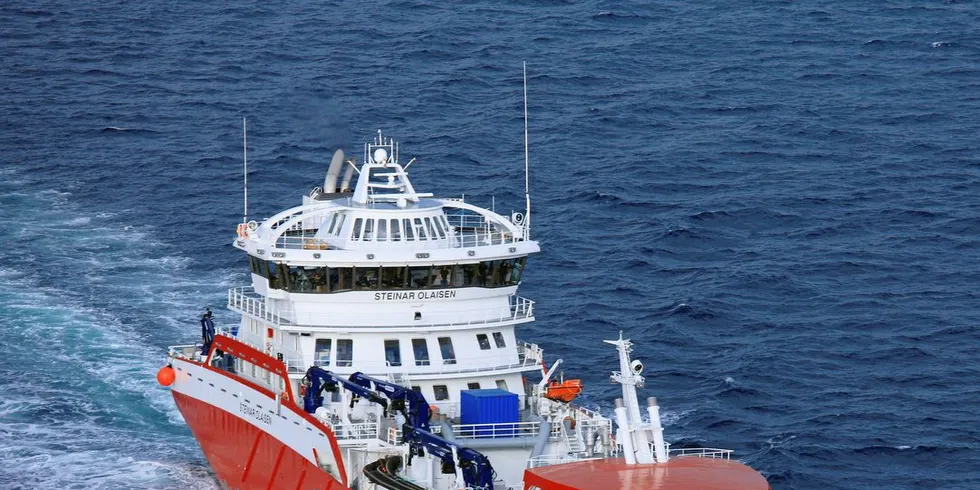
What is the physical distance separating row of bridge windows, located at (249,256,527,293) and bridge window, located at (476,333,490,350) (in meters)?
1.62

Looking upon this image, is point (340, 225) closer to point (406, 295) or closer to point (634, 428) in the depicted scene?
point (406, 295)

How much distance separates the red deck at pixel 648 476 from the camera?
41.4 meters

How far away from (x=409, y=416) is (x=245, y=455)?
10.4 metres

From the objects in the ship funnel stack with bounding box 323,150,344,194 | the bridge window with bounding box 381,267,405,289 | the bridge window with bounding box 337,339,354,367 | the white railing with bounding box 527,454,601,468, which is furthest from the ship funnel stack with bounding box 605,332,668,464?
the ship funnel stack with bounding box 323,150,344,194

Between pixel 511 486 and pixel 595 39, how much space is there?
215ft

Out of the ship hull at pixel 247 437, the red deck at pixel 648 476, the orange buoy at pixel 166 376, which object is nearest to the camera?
the red deck at pixel 648 476

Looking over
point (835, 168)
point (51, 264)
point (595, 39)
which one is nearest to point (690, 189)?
point (835, 168)

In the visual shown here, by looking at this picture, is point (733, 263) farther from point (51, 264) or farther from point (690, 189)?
point (51, 264)

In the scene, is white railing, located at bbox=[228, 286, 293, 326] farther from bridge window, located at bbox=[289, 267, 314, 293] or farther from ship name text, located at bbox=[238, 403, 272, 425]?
ship name text, located at bbox=[238, 403, 272, 425]

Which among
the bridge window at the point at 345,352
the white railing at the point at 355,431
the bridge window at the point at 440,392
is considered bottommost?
the white railing at the point at 355,431

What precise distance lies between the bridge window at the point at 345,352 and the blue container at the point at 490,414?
4878 mm

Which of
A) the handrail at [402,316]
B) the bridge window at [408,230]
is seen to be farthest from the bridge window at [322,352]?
the bridge window at [408,230]

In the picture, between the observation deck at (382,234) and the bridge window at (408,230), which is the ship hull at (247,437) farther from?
the bridge window at (408,230)

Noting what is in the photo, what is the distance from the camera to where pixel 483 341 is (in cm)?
5391
